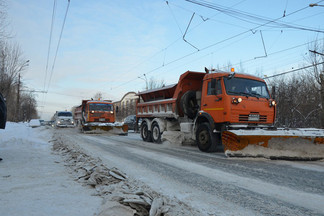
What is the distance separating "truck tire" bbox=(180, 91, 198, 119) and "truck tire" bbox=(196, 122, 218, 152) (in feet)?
4.90

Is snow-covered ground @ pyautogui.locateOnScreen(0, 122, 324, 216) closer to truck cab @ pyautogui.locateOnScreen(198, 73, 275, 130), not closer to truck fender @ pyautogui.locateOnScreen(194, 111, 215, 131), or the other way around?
truck cab @ pyautogui.locateOnScreen(198, 73, 275, 130)

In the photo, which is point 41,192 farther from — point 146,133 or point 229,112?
point 146,133

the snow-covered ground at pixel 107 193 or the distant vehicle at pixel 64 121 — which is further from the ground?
the distant vehicle at pixel 64 121

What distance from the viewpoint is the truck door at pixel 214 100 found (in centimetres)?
751

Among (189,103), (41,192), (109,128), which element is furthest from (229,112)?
(109,128)

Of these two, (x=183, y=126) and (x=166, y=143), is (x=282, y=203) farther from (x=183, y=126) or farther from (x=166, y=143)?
(x=166, y=143)

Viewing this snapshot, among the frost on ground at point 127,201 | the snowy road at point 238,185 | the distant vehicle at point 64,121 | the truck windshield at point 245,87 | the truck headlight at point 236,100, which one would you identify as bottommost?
the snowy road at point 238,185

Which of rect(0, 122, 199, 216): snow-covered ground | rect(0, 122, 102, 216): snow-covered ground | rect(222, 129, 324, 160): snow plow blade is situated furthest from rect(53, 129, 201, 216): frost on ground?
rect(222, 129, 324, 160): snow plow blade

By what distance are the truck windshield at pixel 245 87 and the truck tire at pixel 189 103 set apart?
2318 millimetres

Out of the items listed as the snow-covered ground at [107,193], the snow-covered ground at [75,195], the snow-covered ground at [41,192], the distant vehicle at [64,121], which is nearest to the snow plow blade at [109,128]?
the distant vehicle at [64,121]

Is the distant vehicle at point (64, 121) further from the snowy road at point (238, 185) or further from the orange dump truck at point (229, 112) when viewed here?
the snowy road at point (238, 185)

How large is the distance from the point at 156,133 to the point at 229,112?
5.11 m

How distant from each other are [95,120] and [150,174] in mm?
15225

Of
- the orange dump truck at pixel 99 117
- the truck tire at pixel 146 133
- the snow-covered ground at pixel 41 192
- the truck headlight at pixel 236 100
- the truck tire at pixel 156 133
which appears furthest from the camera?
the orange dump truck at pixel 99 117
